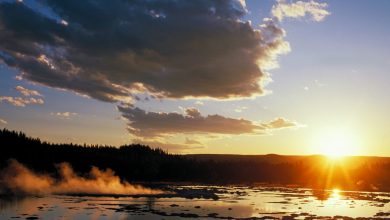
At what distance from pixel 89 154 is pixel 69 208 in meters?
87.1

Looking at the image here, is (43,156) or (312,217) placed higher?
(43,156)

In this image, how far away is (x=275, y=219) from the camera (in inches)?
1702

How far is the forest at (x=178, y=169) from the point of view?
118488 mm

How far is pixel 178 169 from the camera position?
156 meters

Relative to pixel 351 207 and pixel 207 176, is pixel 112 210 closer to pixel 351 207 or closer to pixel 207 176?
pixel 351 207

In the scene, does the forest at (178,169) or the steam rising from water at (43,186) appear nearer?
the steam rising from water at (43,186)

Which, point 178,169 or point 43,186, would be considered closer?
point 43,186

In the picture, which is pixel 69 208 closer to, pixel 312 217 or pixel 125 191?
pixel 312 217

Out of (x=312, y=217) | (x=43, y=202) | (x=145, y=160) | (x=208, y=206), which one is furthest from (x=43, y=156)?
(x=312, y=217)

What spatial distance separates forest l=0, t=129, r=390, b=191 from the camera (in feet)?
389

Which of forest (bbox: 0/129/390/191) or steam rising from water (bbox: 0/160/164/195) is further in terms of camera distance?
forest (bbox: 0/129/390/191)

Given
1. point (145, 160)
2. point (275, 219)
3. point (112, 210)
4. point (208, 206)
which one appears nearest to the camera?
point (275, 219)

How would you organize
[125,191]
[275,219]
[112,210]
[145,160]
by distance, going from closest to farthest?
[275,219], [112,210], [125,191], [145,160]

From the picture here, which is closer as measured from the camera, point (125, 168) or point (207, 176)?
point (125, 168)
